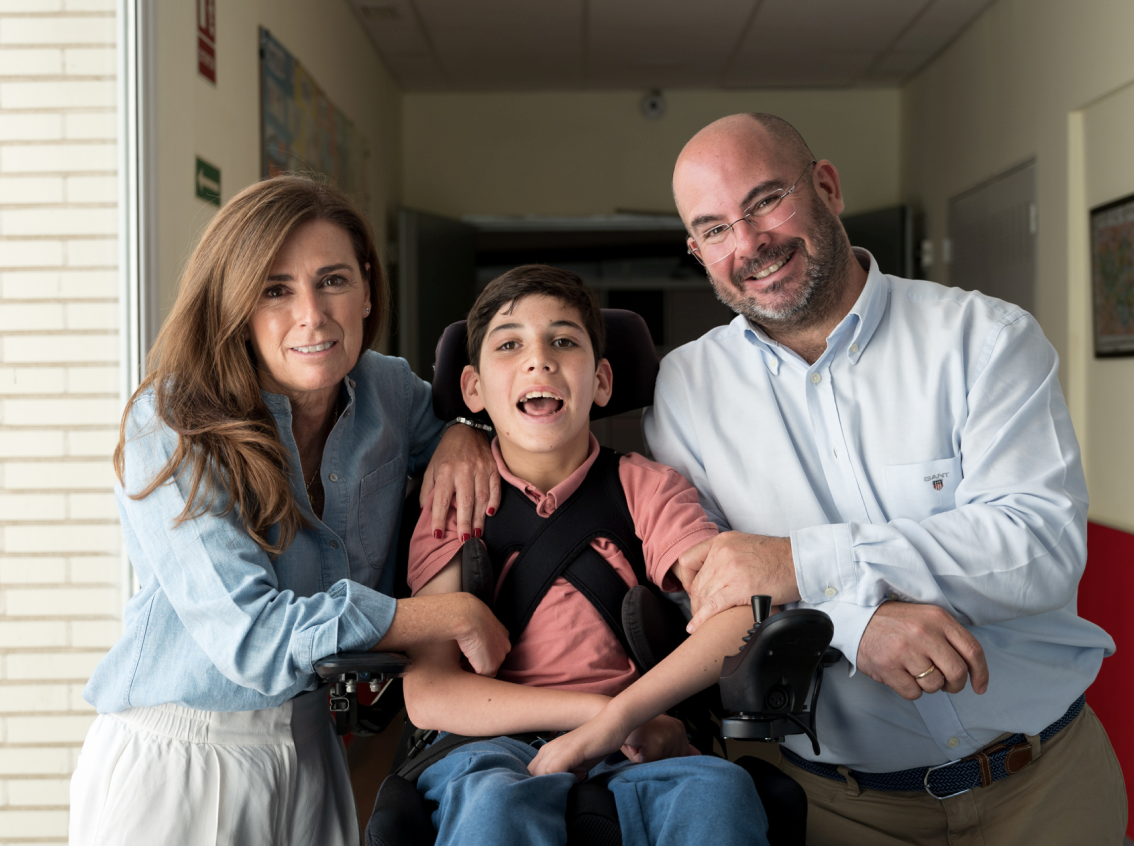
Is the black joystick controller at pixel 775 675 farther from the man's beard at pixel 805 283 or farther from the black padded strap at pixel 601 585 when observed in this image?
the man's beard at pixel 805 283

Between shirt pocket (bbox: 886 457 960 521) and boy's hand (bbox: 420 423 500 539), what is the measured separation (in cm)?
65

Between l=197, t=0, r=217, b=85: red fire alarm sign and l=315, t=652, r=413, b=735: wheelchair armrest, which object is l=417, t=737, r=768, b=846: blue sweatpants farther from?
l=197, t=0, r=217, b=85: red fire alarm sign

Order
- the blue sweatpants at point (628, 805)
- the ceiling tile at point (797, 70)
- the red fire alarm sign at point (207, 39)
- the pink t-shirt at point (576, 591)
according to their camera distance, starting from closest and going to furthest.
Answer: the blue sweatpants at point (628, 805)
the pink t-shirt at point (576, 591)
the red fire alarm sign at point (207, 39)
the ceiling tile at point (797, 70)

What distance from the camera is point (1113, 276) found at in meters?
3.49

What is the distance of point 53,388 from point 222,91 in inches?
47.5

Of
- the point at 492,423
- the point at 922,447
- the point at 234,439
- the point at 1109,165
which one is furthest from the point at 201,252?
the point at 1109,165

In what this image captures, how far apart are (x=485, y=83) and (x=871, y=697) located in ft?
17.5

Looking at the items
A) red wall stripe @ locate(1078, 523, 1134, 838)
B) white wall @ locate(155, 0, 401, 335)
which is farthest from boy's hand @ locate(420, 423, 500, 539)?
red wall stripe @ locate(1078, 523, 1134, 838)

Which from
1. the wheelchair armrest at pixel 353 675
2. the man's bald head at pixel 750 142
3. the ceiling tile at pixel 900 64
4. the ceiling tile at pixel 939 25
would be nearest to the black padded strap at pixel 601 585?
the wheelchair armrest at pixel 353 675

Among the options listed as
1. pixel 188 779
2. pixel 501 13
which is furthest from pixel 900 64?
pixel 188 779

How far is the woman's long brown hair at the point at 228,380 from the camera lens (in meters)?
1.34

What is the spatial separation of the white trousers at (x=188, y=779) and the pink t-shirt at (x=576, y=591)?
332 millimetres

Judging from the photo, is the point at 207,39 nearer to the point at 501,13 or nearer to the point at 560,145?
the point at 501,13

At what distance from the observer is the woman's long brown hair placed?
1.34 metres
